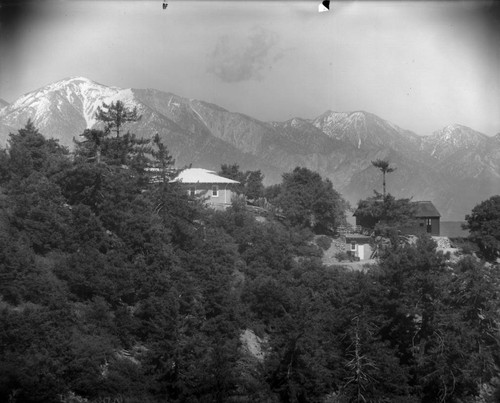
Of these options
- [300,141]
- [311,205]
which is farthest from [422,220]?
[300,141]

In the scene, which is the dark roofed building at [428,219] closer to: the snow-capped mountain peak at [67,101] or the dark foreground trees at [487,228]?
the dark foreground trees at [487,228]

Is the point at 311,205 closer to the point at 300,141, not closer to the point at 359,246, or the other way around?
the point at 359,246

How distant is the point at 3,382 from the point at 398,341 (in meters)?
12.5

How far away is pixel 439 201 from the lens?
2180 inches

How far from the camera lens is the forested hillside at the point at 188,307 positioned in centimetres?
1814

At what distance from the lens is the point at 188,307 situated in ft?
71.6

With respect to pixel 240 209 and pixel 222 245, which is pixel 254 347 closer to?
pixel 222 245

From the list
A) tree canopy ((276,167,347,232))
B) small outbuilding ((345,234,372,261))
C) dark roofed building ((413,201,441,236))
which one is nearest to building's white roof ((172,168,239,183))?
tree canopy ((276,167,347,232))

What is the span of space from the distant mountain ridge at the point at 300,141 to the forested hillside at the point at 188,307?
10765mm

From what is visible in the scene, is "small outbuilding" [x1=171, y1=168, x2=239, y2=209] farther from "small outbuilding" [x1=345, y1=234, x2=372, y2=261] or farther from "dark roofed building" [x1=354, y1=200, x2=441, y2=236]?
"dark roofed building" [x1=354, y1=200, x2=441, y2=236]

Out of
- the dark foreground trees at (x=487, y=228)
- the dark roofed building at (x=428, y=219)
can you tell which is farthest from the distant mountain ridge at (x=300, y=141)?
the dark foreground trees at (x=487, y=228)

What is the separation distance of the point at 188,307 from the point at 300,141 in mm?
43351

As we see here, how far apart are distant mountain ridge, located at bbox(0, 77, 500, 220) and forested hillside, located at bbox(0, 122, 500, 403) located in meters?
10.8

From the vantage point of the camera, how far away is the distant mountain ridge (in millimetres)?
40406
